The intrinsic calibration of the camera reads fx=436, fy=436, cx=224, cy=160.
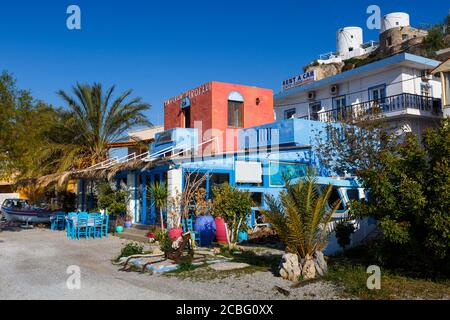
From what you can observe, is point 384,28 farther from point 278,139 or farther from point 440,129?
point 440,129

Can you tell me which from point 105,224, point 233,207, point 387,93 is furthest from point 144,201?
point 387,93

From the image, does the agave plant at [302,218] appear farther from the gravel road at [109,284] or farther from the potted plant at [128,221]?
the potted plant at [128,221]

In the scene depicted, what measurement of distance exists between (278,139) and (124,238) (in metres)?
8.12

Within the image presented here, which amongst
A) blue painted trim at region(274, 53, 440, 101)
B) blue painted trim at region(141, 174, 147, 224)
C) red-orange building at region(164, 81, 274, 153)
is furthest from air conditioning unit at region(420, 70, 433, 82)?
blue painted trim at region(141, 174, 147, 224)

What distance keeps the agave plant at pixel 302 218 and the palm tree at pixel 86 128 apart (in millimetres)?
15806

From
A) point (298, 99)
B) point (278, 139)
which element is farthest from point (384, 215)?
point (298, 99)

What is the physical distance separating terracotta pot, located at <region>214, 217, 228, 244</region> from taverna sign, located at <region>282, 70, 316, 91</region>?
24.1 metres

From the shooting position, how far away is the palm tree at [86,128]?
75.7 feet

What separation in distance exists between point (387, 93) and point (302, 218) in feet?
54.3

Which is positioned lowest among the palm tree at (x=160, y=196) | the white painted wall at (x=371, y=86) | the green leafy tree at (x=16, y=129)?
the palm tree at (x=160, y=196)

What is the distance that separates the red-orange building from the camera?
2273 cm

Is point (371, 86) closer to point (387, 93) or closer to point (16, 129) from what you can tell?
point (387, 93)

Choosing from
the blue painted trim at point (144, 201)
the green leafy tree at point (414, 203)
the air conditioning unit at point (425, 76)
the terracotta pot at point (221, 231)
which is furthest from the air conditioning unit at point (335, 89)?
the green leafy tree at point (414, 203)

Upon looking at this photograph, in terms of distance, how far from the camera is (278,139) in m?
20.1
